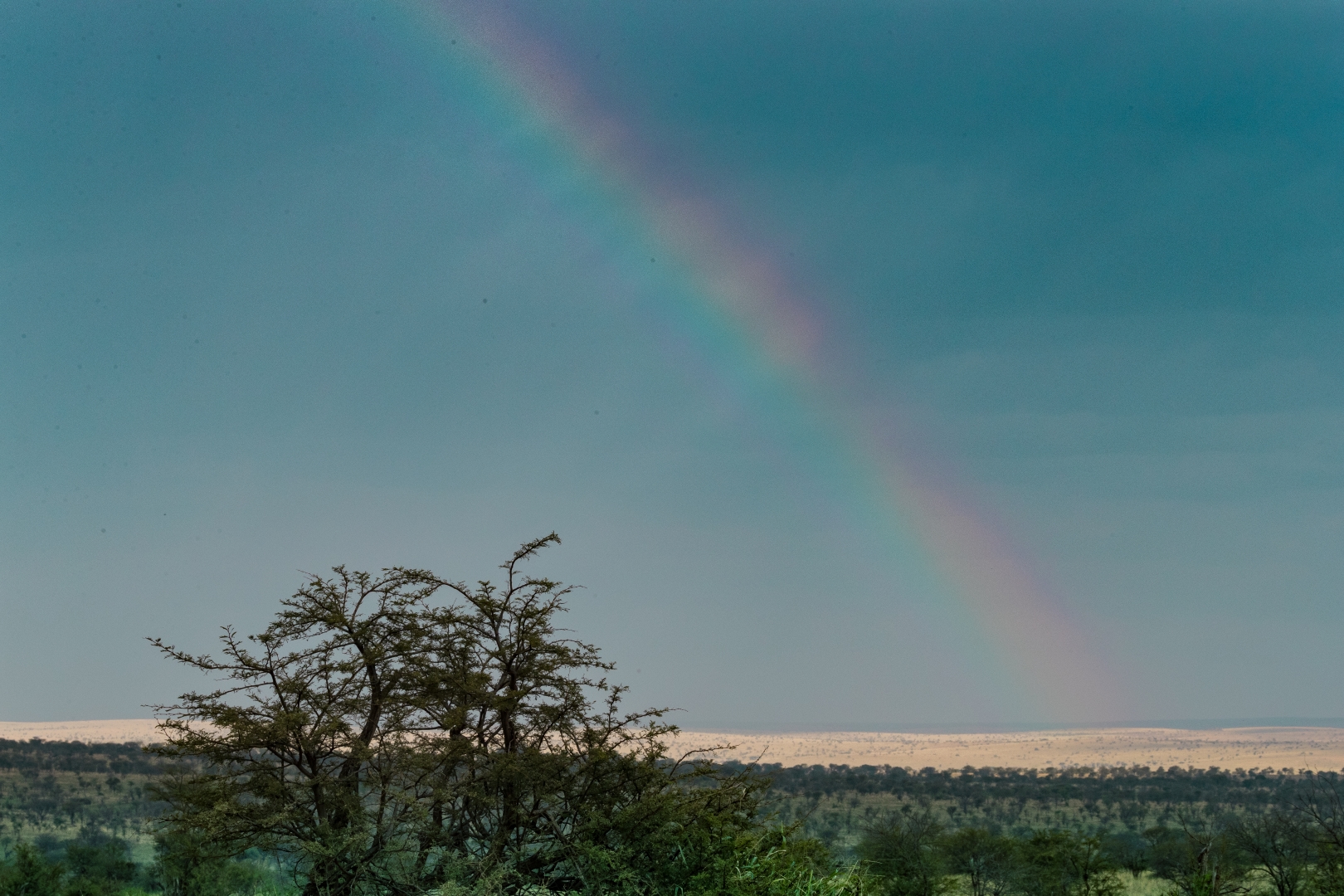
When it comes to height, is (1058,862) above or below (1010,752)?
below

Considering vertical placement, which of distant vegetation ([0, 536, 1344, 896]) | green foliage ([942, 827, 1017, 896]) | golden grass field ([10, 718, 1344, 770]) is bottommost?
green foliage ([942, 827, 1017, 896])

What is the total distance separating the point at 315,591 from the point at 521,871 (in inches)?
169

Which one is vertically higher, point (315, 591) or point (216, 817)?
point (315, 591)

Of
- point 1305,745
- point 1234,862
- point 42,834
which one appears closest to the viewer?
point 1234,862

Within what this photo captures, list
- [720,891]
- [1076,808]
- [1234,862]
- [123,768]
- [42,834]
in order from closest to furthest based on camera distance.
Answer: [720,891]
[1234,862]
[42,834]
[123,768]
[1076,808]


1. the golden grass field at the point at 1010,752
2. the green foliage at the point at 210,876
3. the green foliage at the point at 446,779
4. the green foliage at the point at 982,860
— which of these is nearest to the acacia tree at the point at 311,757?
the green foliage at the point at 446,779

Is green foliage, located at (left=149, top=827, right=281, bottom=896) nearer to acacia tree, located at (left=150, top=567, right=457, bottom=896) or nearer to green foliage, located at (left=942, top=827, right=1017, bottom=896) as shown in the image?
acacia tree, located at (left=150, top=567, right=457, bottom=896)

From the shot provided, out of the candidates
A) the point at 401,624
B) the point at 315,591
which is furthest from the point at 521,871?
the point at 315,591

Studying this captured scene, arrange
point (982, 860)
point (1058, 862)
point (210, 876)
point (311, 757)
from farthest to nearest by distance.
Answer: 1. point (982, 860)
2. point (1058, 862)
3. point (210, 876)
4. point (311, 757)

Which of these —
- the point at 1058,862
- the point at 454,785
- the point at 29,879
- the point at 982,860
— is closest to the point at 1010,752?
the point at 982,860

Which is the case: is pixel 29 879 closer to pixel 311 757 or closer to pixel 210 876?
pixel 210 876

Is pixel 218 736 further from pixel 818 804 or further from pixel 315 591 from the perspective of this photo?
pixel 818 804

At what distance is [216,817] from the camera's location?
1270cm

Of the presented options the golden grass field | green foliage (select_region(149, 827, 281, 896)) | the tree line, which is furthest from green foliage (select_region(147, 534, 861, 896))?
the golden grass field
